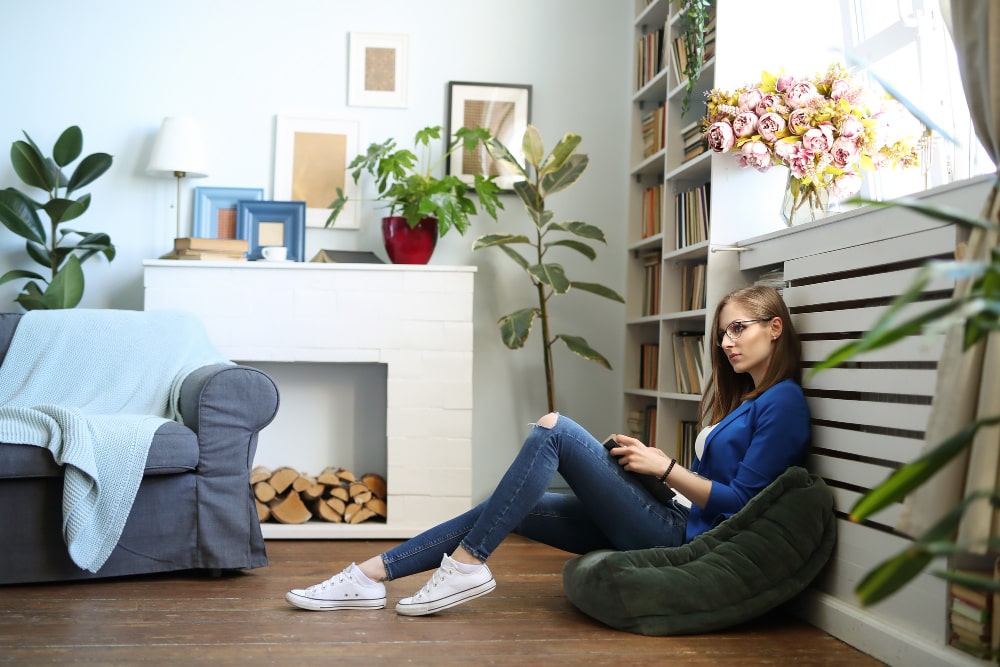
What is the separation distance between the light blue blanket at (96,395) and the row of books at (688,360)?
1.71 m

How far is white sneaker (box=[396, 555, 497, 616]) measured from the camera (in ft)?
8.09

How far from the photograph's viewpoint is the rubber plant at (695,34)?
→ 3.28m

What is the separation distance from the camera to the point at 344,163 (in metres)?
4.26

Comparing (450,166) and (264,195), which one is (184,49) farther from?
(450,166)

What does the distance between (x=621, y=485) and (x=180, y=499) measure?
1.36 meters

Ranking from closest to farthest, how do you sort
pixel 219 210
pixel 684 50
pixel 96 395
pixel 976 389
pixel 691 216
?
pixel 976 389
pixel 96 395
pixel 691 216
pixel 684 50
pixel 219 210

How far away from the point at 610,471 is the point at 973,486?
0.92 metres

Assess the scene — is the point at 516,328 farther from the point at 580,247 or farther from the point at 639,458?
the point at 639,458

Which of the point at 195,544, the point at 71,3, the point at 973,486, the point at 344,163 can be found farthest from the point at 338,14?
the point at 973,486

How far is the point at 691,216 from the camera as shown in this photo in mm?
3600

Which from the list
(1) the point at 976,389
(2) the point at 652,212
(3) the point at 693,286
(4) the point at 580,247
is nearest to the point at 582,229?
(4) the point at 580,247

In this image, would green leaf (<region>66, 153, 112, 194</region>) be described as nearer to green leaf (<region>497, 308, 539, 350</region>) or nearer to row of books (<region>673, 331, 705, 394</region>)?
green leaf (<region>497, 308, 539, 350</region>)

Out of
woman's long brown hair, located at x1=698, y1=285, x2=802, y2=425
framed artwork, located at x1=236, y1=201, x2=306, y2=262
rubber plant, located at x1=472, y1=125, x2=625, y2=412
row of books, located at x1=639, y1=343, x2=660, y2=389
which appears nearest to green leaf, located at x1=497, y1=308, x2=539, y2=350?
rubber plant, located at x1=472, y1=125, x2=625, y2=412

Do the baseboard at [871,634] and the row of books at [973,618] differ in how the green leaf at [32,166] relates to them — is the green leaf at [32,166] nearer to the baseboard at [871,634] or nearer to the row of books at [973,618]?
the baseboard at [871,634]
